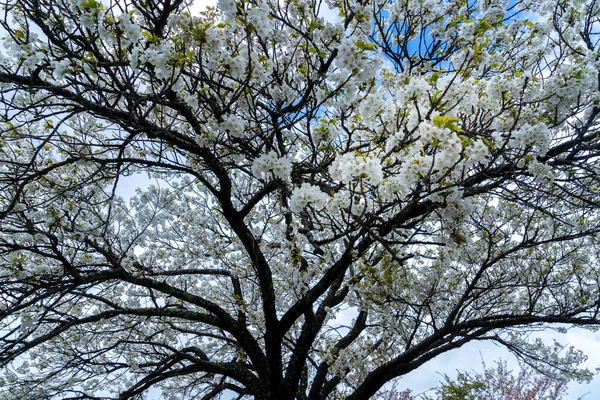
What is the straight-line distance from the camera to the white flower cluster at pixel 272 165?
271cm

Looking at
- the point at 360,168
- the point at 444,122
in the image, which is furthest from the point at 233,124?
the point at 444,122

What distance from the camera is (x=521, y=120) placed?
9.29ft

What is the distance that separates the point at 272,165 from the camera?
2.74 metres

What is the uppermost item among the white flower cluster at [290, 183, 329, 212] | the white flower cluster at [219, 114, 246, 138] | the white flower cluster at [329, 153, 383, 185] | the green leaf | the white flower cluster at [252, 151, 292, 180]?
the white flower cluster at [219, 114, 246, 138]

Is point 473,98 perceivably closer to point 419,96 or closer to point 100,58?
point 419,96

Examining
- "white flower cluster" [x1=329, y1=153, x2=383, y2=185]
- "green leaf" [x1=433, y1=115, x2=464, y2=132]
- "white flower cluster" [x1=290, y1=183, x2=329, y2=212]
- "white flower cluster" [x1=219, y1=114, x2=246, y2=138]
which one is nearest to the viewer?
"green leaf" [x1=433, y1=115, x2=464, y2=132]

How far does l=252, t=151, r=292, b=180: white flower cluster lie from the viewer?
271cm

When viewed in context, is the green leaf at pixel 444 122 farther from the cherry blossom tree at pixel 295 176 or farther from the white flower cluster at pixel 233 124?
the white flower cluster at pixel 233 124

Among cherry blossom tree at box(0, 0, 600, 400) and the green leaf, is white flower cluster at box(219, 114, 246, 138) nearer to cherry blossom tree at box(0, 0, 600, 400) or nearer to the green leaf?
cherry blossom tree at box(0, 0, 600, 400)

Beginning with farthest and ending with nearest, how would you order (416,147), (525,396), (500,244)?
1. (525,396)
2. (500,244)
3. (416,147)

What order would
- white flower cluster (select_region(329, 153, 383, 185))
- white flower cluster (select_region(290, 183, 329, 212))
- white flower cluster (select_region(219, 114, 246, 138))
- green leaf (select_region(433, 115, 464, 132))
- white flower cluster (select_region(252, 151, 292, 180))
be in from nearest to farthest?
green leaf (select_region(433, 115, 464, 132)) → white flower cluster (select_region(329, 153, 383, 185)) → white flower cluster (select_region(290, 183, 329, 212)) → white flower cluster (select_region(252, 151, 292, 180)) → white flower cluster (select_region(219, 114, 246, 138))

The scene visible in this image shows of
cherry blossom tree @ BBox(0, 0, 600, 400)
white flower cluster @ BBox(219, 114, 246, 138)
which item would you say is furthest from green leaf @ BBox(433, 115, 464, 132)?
white flower cluster @ BBox(219, 114, 246, 138)

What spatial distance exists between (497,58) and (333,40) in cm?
235

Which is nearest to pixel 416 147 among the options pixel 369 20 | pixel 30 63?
pixel 369 20
